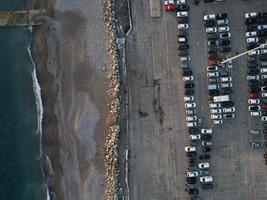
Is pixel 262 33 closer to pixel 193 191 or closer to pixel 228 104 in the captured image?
pixel 228 104

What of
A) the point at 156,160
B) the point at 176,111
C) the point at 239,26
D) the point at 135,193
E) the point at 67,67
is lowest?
the point at 135,193

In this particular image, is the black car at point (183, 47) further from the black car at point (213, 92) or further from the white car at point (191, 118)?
the white car at point (191, 118)

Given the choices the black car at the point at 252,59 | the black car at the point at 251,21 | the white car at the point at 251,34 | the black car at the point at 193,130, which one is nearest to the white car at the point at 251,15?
the black car at the point at 251,21

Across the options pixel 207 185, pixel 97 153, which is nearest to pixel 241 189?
pixel 207 185

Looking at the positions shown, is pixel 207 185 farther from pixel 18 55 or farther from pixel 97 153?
pixel 18 55

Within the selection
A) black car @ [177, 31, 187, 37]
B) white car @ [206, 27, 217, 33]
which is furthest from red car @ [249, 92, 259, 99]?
black car @ [177, 31, 187, 37]

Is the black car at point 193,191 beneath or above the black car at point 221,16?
beneath
